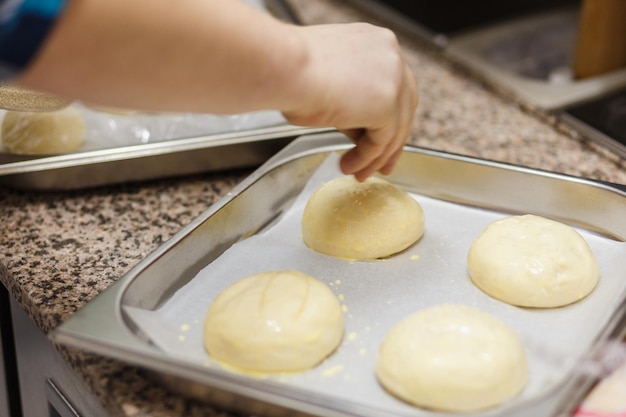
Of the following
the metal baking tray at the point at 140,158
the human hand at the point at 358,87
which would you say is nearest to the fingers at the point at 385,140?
the human hand at the point at 358,87

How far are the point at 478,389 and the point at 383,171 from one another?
1.01 feet

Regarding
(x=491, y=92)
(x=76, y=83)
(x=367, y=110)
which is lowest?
(x=491, y=92)

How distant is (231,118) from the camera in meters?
1.25

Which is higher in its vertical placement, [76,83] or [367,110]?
[76,83]

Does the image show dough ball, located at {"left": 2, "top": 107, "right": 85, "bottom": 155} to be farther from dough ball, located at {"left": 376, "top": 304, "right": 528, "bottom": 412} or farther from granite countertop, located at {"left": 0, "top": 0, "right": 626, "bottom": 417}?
dough ball, located at {"left": 376, "top": 304, "right": 528, "bottom": 412}

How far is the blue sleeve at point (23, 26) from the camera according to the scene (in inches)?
20.3

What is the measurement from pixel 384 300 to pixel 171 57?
40 cm

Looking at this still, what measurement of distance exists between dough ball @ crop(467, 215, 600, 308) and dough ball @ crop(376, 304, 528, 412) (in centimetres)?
10

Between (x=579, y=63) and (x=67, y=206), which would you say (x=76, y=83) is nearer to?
(x=67, y=206)

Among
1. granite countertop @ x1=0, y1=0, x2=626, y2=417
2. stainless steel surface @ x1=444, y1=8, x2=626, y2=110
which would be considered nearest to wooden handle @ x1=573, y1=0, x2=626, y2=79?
stainless steel surface @ x1=444, y1=8, x2=626, y2=110

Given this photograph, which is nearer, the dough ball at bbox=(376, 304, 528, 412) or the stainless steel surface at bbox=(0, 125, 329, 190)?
the dough ball at bbox=(376, 304, 528, 412)

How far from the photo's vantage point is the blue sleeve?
52cm

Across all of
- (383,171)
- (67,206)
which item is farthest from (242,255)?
(67,206)

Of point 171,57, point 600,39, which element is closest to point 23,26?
point 171,57
